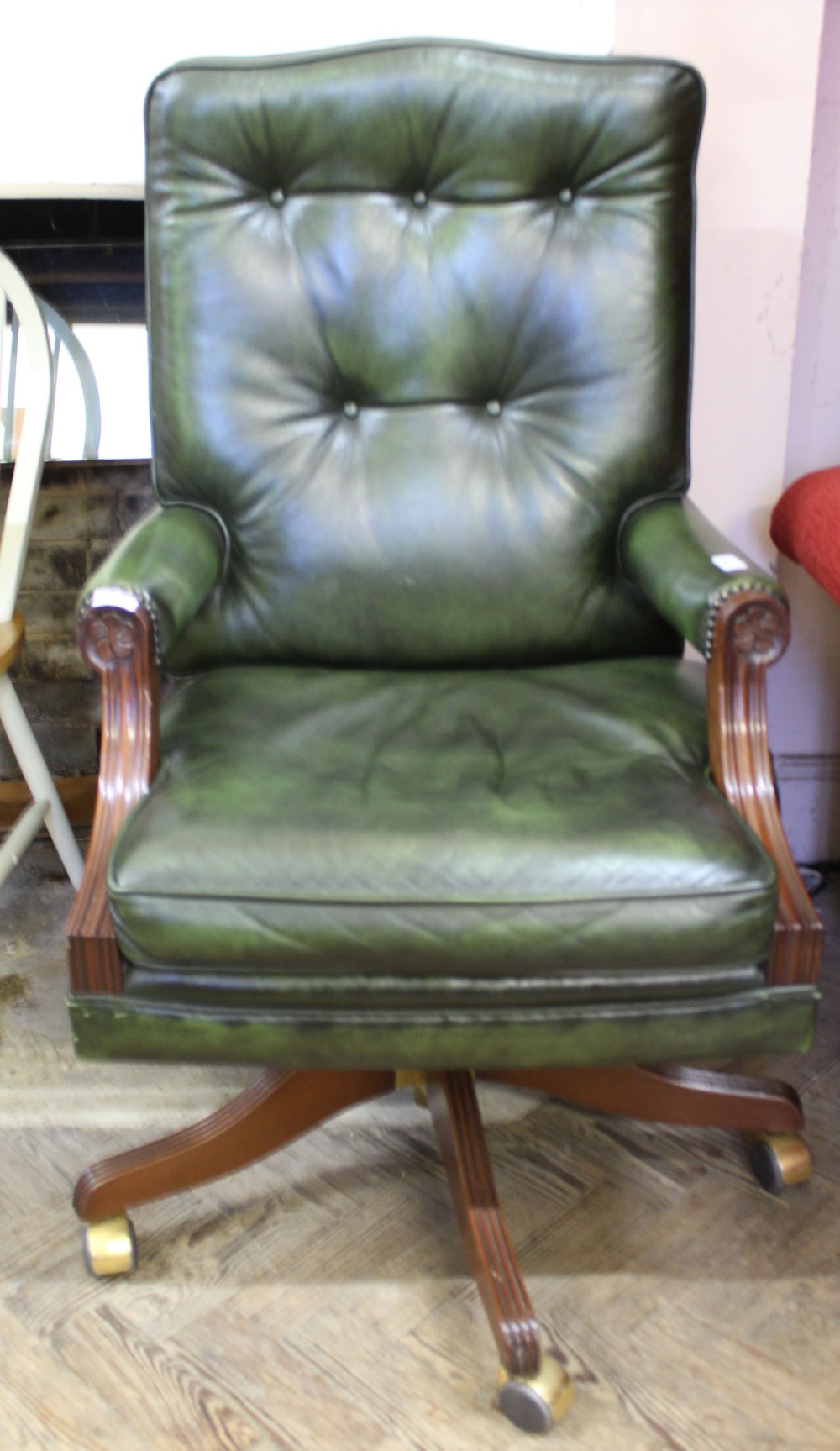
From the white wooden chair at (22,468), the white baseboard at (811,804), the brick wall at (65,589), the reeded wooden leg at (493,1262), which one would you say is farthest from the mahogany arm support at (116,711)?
the white baseboard at (811,804)

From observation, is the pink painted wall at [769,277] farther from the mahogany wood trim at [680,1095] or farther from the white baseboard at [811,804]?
the mahogany wood trim at [680,1095]

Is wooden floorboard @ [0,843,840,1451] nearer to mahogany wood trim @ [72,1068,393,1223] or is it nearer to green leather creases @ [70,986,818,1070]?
mahogany wood trim @ [72,1068,393,1223]

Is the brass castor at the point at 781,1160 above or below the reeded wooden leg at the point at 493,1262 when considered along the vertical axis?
→ below

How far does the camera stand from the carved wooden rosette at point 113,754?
2.72 feet

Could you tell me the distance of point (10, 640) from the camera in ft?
4.38

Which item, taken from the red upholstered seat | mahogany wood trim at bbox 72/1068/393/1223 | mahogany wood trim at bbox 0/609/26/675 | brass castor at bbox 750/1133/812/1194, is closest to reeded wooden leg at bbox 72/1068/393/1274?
mahogany wood trim at bbox 72/1068/393/1223

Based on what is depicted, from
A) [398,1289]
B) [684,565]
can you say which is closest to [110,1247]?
[398,1289]

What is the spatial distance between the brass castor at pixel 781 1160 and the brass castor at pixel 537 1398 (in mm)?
320

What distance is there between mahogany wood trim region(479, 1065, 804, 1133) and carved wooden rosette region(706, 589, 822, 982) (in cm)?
30

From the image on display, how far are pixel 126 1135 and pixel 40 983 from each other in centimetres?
33

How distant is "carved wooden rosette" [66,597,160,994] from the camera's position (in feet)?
2.72

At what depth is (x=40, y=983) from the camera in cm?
147

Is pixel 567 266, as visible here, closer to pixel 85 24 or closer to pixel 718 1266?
pixel 85 24

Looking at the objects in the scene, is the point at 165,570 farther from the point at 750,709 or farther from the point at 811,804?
the point at 811,804
